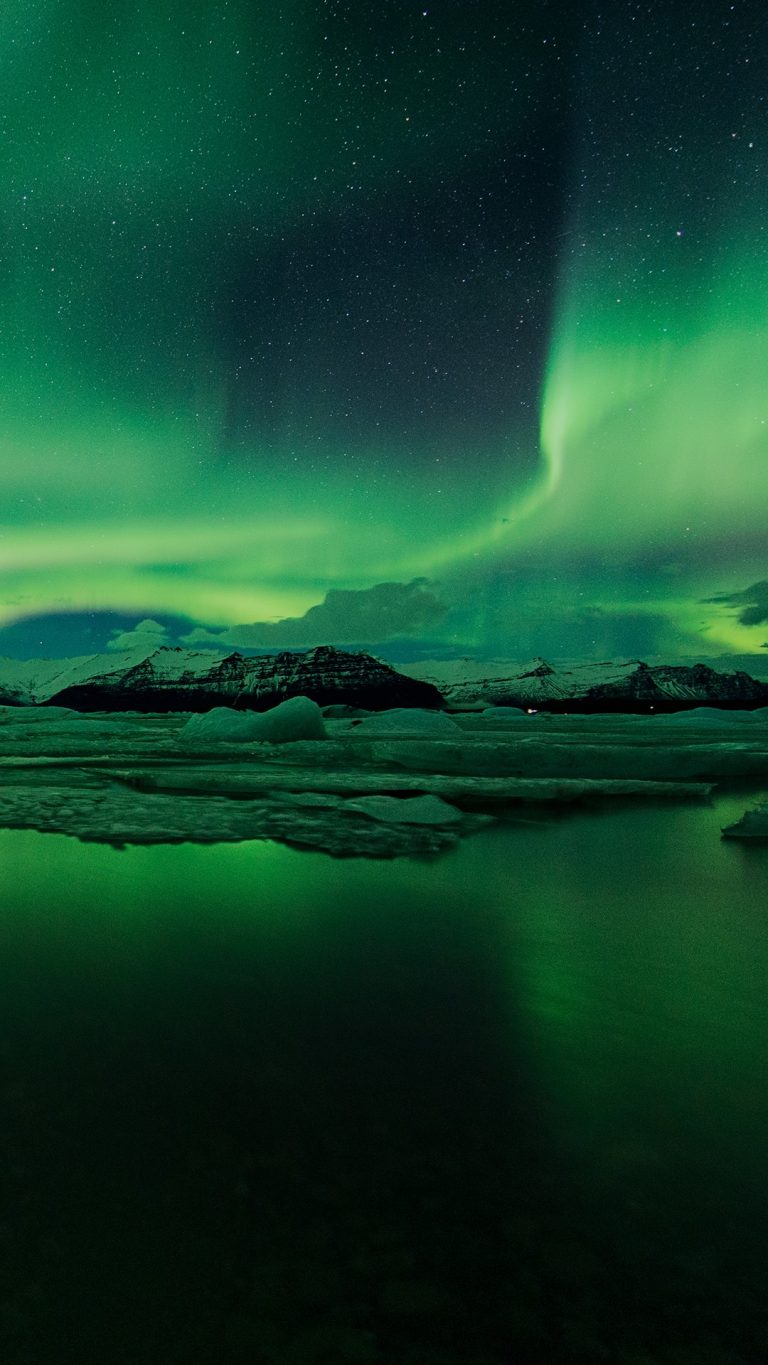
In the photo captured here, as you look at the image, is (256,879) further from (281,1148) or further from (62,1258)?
(62,1258)

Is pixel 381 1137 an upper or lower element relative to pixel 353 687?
lower

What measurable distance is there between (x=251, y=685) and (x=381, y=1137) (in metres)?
148

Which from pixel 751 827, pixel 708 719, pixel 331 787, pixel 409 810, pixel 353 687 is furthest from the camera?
pixel 353 687

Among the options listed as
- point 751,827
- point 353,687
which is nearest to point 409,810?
point 751,827

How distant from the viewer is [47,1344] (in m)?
0.98

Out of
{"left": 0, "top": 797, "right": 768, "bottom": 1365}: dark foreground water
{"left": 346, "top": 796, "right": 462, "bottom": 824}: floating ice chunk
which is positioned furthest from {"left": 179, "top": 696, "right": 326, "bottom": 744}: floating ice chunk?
{"left": 0, "top": 797, "right": 768, "bottom": 1365}: dark foreground water

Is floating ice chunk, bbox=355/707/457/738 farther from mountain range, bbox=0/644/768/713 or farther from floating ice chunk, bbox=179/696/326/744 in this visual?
mountain range, bbox=0/644/768/713

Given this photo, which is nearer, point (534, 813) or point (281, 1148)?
point (281, 1148)

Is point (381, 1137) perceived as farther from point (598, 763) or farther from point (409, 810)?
point (598, 763)

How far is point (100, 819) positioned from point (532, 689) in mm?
165222

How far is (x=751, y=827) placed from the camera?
5355 millimetres

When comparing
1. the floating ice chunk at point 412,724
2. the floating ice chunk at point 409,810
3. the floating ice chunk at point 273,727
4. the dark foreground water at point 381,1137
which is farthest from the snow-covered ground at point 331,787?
the floating ice chunk at point 412,724

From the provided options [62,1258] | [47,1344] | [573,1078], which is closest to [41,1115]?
[62,1258]

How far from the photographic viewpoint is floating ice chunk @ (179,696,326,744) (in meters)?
18.8
